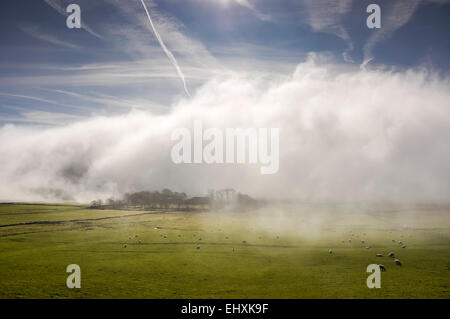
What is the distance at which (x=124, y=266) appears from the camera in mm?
46656

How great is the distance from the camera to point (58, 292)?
3441cm

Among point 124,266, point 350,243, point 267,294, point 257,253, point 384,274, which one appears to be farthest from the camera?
point 350,243

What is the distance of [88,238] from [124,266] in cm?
3558

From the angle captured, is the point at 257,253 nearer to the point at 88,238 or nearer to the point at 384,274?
the point at 384,274

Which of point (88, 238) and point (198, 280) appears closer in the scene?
point (198, 280)

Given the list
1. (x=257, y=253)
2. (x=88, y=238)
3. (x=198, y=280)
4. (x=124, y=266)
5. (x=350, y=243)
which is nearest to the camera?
(x=198, y=280)
